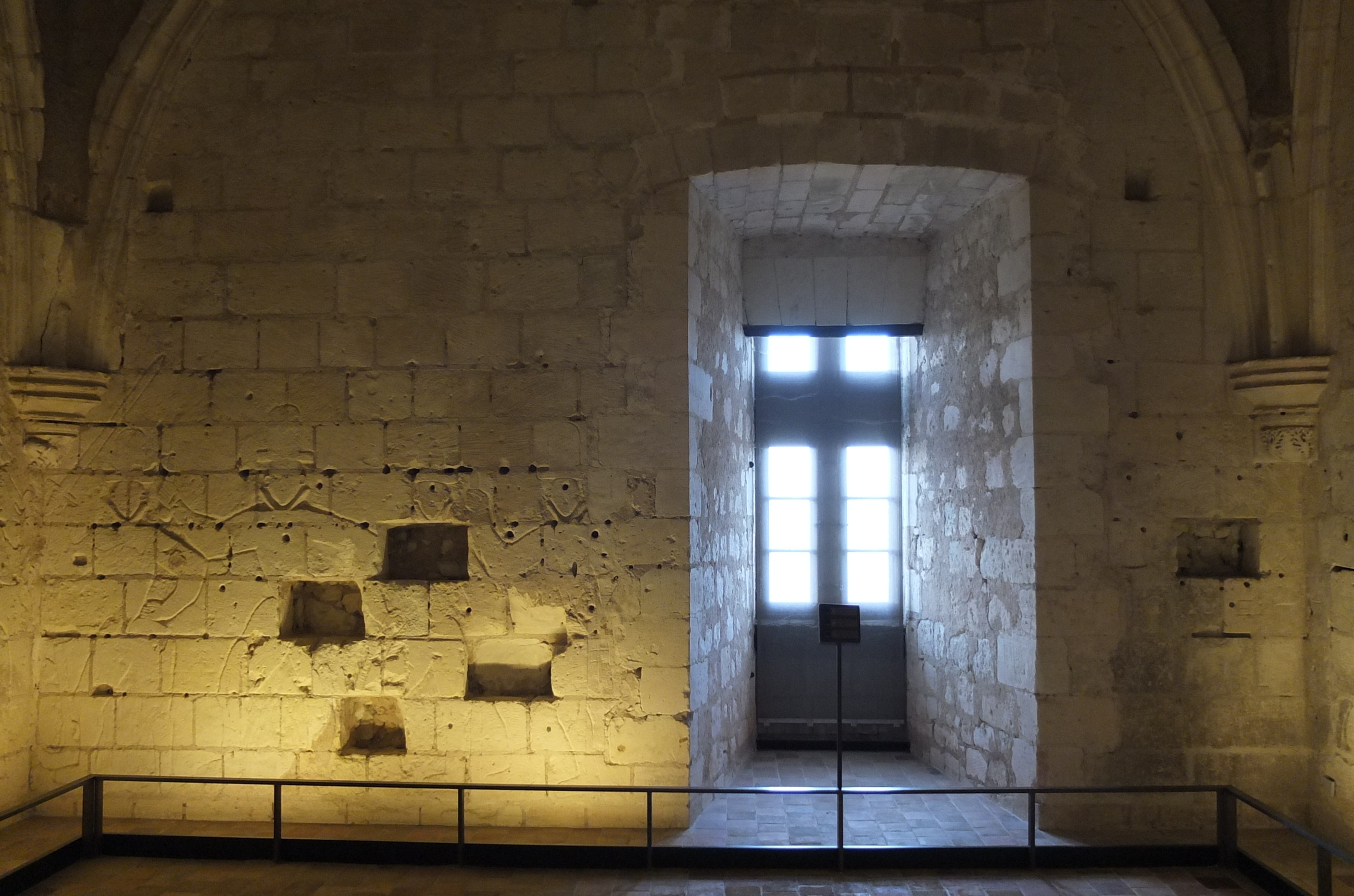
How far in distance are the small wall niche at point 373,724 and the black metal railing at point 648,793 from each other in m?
0.30

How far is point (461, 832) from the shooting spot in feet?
13.2

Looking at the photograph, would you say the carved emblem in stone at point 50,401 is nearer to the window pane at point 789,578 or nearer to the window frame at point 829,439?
the window frame at point 829,439

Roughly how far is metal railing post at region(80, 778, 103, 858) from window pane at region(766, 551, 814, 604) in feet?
12.5

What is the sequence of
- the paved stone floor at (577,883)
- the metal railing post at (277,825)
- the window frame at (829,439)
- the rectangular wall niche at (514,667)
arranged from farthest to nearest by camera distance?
the window frame at (829,439)
the rectangular wall niche at (514,667)
the metal railing post at (277,825)
the paved stone floor at (577,883)

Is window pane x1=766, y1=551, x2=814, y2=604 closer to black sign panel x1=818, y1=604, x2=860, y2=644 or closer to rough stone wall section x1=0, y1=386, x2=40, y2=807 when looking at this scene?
black sign panel x1=818, y1=604, x2=860, y2=644

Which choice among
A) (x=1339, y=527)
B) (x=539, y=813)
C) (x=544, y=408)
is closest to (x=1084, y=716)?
(x=1339, y=527)

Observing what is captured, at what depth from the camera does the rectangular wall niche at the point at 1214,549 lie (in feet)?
14.8

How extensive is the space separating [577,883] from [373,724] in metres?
1.39

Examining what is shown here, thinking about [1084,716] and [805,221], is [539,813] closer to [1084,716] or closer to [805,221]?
[1084,716]

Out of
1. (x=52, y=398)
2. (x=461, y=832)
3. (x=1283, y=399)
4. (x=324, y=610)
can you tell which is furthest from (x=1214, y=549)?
(x=52, y=398)

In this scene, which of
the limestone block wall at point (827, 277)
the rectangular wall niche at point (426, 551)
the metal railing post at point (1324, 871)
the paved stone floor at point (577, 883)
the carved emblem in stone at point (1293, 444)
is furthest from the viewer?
the limestone block wall at point (827, 277)

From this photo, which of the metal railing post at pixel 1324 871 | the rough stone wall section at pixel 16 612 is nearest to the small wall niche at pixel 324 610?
the rough stone wall section at pixel 16 612

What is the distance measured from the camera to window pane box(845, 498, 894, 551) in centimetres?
616

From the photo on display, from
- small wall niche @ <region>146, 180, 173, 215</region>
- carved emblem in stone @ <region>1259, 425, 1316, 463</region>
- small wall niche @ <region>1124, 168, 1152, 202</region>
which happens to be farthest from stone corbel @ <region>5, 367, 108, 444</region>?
carved emblem in stone @ <region>1259, 425, 1316, 463</region>
